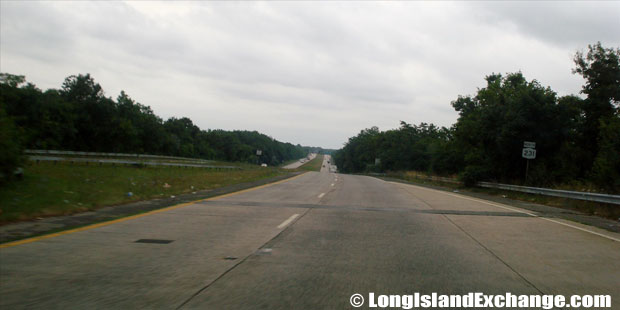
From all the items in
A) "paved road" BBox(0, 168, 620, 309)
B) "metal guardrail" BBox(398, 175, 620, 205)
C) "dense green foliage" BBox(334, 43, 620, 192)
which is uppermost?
"dense green foliage" BBox(334, 43, 620, 192)

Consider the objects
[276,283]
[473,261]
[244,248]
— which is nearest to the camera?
[276,283]

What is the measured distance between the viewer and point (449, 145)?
56.1 meters

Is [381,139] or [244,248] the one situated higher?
[381,139]

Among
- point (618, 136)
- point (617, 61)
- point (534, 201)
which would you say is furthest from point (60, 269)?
point (617, 61)

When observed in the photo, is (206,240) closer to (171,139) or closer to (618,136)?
(618,136)

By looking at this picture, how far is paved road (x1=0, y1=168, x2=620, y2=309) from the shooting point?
532cm

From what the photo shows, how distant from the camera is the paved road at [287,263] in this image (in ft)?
17.5

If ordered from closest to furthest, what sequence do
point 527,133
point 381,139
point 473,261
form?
point 473,261, point 527,133, point 381,139

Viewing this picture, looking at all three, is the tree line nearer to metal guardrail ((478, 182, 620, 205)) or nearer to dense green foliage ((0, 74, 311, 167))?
dense green foliage ((0, 74, 311, 167))

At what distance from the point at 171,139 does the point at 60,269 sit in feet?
361
